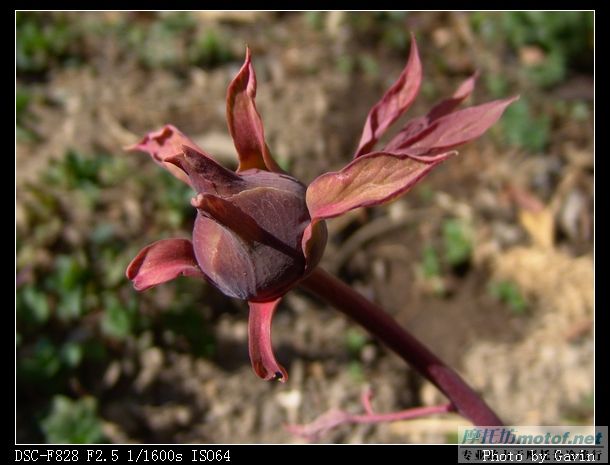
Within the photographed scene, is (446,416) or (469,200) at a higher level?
(469,200)

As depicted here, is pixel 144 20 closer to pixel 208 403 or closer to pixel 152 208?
pixel 152 208

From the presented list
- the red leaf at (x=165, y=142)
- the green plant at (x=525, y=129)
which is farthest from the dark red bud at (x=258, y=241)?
the green plant at (x=525, y=129)

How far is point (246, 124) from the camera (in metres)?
0.96

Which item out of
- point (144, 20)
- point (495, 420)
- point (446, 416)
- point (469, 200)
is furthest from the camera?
point (144, 20)

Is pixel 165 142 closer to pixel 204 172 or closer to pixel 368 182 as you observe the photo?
pixel 204 172

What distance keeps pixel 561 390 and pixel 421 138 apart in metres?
1.82

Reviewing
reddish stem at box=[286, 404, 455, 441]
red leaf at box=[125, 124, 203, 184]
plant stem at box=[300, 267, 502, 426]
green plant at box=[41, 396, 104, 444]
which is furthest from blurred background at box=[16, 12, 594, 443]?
red leaf at box=[125, 124, 203, 184]

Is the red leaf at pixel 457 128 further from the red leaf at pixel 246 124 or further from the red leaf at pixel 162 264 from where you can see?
the red leaf at pixel 162 264

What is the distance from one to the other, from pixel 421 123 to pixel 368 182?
20 centimetres

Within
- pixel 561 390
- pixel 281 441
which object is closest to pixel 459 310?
pixel 561 390

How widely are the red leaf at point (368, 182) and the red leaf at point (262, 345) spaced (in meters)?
0.14

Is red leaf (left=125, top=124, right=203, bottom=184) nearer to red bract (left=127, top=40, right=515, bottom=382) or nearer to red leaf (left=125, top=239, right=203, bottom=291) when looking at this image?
red bract (left=127, top=40, right=515, bottom=382)

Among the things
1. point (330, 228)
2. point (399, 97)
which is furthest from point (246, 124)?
point (330, 228)

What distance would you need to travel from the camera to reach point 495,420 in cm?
115
